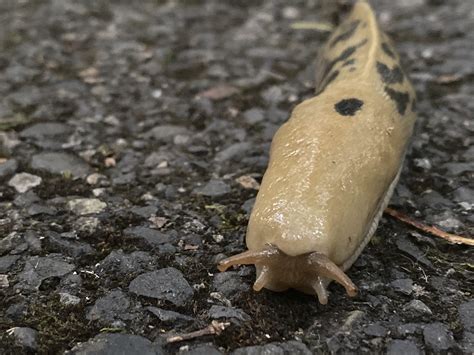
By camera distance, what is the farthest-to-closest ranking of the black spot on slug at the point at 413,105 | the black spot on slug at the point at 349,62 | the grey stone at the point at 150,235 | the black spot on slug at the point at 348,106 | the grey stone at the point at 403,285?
1. the black spot on slug at the point at 349,62
2. the black spot on slug at the point at 413,105
3. the black spot on slug at the point at 348,106
4. the grey stone at the point at 150,235
5. the grey stone at the point at 403,285

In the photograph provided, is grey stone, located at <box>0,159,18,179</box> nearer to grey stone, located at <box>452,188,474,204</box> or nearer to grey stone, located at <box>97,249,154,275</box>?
grey stone, located at <box>97,249,154,275</box>

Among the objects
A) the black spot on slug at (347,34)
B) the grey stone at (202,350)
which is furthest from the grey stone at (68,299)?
the black spot on slug at (347,34)

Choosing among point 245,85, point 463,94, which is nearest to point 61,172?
point 245,85

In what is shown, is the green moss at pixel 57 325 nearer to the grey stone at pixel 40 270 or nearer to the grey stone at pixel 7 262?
the grey stone at pixel 40 270

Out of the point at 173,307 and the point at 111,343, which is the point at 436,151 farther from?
the point at 111,343

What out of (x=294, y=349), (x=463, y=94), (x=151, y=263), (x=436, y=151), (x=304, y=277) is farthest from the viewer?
(x=463, y=94)

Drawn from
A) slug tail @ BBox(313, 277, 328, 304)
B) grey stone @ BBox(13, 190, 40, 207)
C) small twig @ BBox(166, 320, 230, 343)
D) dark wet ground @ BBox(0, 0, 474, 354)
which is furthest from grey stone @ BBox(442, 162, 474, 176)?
grey stone @ BBox(13, 190, 40, 207)
